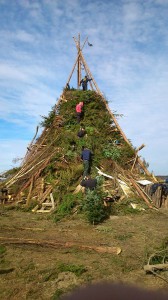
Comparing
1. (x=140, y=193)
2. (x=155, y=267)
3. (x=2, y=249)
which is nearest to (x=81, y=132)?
(x=140, y=193)

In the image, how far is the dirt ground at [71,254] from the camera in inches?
222

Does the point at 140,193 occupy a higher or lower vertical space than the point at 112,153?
lower

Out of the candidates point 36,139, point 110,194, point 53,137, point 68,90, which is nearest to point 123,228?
point 110,194

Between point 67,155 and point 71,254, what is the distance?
28.4 feet

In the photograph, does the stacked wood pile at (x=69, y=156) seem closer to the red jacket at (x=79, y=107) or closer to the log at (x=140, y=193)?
the log at (x=140, y=193)

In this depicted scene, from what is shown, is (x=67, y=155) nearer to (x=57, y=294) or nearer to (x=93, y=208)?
(x=93, y=208)

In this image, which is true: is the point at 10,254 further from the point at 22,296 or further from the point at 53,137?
the point at 53,137

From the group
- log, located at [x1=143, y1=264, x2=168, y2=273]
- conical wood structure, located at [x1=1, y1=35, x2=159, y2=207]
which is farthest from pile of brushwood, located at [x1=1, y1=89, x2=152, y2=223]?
log, located at [x1=143, y1=264, x2=168, y2=273]

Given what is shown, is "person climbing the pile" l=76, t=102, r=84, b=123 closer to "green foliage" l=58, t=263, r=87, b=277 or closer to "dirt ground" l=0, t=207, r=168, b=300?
"dirt ground" l=0, t=207, r=168, b=300

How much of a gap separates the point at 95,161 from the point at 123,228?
5728mm

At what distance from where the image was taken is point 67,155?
15797 mm

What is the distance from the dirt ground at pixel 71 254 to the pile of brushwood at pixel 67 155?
1.97 meters

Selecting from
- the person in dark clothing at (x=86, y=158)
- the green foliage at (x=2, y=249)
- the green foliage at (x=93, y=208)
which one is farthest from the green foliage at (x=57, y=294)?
the person in dark clothing at (x=86, y=158)

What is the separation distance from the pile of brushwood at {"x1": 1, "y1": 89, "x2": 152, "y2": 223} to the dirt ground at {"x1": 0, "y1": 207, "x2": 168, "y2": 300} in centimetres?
197
